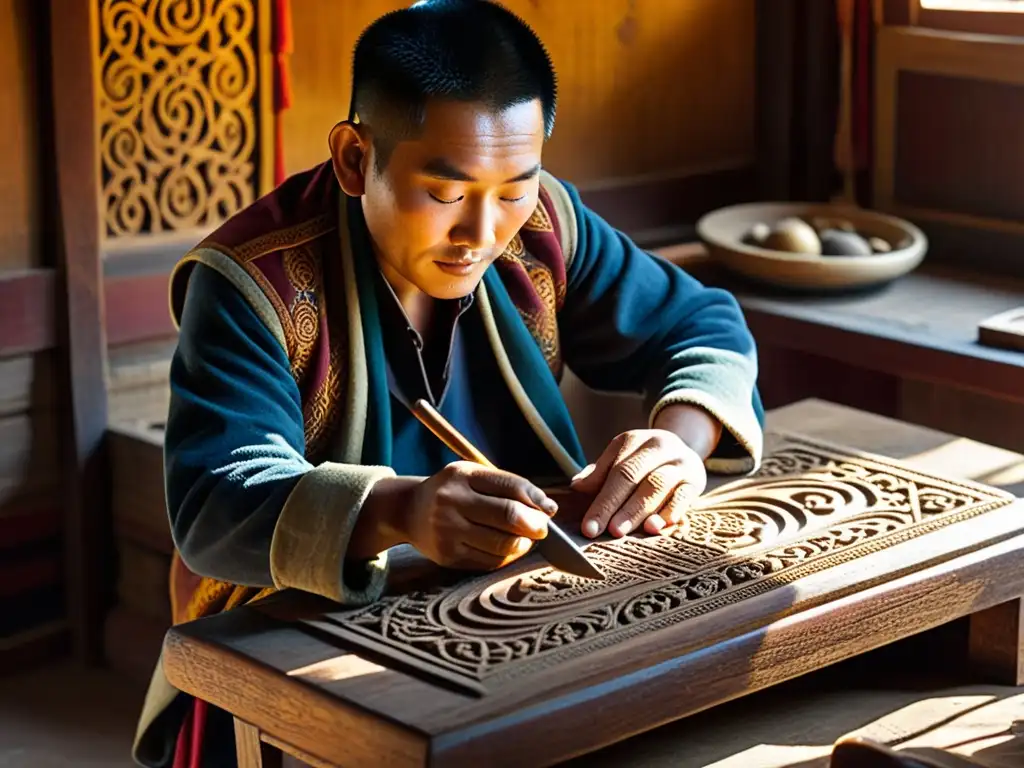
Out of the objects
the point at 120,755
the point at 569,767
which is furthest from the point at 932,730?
the point at 120,755

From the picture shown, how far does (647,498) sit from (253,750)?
1.58ft

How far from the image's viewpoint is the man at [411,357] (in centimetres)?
158

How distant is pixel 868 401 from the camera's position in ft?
11.4

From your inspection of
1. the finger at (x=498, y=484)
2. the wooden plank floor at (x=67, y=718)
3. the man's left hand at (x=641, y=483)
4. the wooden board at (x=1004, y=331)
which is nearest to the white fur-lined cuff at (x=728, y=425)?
the man's left hand at (x=641, y=483)

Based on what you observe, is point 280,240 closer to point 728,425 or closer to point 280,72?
point 728,425

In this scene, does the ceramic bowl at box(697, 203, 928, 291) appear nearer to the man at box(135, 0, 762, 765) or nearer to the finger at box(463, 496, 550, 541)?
the man at box(135, 0, 762, 765)

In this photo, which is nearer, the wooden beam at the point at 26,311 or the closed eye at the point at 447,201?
the closed eye at the point at 447,201

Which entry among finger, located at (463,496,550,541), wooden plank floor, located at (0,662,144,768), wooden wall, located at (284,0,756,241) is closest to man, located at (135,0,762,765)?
finger, located at (463,496,550,541)

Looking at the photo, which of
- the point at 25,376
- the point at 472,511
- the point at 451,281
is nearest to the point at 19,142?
the point at 25,376

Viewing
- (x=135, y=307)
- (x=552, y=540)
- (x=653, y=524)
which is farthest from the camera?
(x=135, y=307)

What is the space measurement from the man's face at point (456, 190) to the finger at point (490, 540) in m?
0.29

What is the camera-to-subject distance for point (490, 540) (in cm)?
157

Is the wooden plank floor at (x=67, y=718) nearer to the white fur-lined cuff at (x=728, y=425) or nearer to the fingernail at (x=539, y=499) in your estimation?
the white fur-lined cuff at (x=728, y=425)

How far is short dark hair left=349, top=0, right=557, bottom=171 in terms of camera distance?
1656mm
